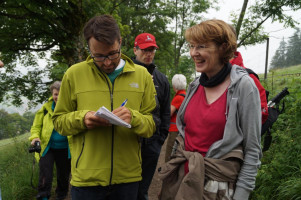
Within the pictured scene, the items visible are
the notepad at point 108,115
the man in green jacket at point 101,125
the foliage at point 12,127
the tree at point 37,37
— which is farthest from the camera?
the tree at point 37,37

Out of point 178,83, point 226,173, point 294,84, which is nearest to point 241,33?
point 294,84

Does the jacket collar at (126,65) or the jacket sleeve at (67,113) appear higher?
the jacket collar at (126,65)

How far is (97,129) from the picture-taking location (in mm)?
1803

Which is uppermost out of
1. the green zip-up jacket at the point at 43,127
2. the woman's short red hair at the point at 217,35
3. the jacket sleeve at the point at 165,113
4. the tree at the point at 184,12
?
the tree at the point at 184,12

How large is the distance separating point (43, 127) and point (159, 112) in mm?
2084

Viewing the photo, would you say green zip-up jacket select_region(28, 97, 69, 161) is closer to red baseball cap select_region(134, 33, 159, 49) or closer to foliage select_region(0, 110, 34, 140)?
red baseball cap select_region(134, 33, 159, 49)

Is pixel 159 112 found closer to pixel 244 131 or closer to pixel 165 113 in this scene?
pixel 165 113

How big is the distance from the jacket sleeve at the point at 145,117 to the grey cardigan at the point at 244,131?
609 millimetres

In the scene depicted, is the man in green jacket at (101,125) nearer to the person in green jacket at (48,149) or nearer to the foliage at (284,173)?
the person in green jacket at (48,149)

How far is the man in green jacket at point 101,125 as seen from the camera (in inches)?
68.8

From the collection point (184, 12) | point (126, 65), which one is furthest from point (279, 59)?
point (126, 65)

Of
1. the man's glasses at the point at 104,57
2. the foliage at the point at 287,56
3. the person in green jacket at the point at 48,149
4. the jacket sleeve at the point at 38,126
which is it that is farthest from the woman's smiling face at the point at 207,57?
the foliage at the point at 287,56

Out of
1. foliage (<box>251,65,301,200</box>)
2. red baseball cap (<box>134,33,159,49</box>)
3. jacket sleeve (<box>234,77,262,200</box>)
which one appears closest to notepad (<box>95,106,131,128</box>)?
jacket sleeve (<box>234,77,262,200</box>)

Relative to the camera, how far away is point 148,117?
199 cm
